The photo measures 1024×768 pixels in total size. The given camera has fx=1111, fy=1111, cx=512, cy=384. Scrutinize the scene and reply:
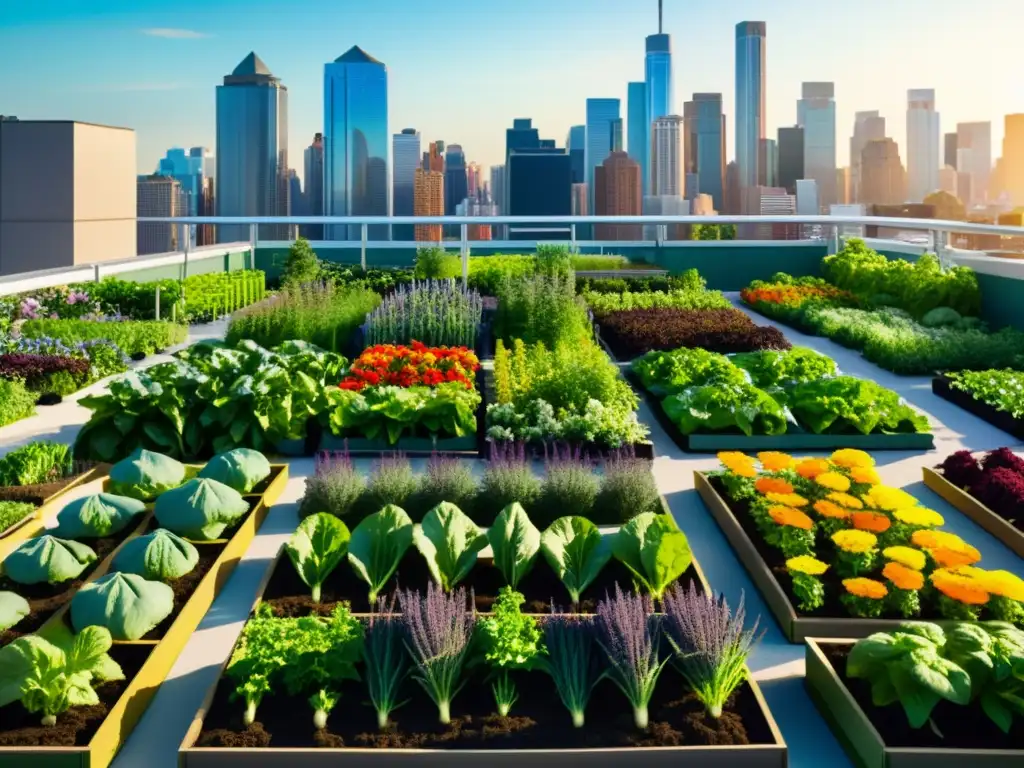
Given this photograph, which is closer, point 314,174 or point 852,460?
point 852,460

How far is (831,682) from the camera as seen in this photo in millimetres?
3133

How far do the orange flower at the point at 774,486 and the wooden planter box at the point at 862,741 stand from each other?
3.95ft

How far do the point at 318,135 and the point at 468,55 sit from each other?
3957cm

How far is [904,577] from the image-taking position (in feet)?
11.6

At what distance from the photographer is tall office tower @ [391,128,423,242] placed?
204ft

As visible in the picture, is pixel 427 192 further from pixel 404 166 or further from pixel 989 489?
pixel 989 489

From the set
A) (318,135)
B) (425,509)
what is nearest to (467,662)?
(425,509)

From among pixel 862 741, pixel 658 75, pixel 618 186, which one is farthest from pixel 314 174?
pixel 862 741

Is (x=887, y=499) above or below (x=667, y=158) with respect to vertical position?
→ below

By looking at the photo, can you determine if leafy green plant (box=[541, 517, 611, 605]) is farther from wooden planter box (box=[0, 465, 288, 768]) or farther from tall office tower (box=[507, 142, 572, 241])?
tall office tower (box=[507, 142, 572, 241])

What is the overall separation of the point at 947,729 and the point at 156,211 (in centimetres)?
3468

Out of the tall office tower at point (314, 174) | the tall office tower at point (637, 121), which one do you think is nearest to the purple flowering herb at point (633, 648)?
the tall office tower at point (314, 174)

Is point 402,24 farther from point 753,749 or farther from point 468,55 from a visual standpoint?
point 753,749

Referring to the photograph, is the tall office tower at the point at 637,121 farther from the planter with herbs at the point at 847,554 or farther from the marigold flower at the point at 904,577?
the marigold flower at the point at 904,577
